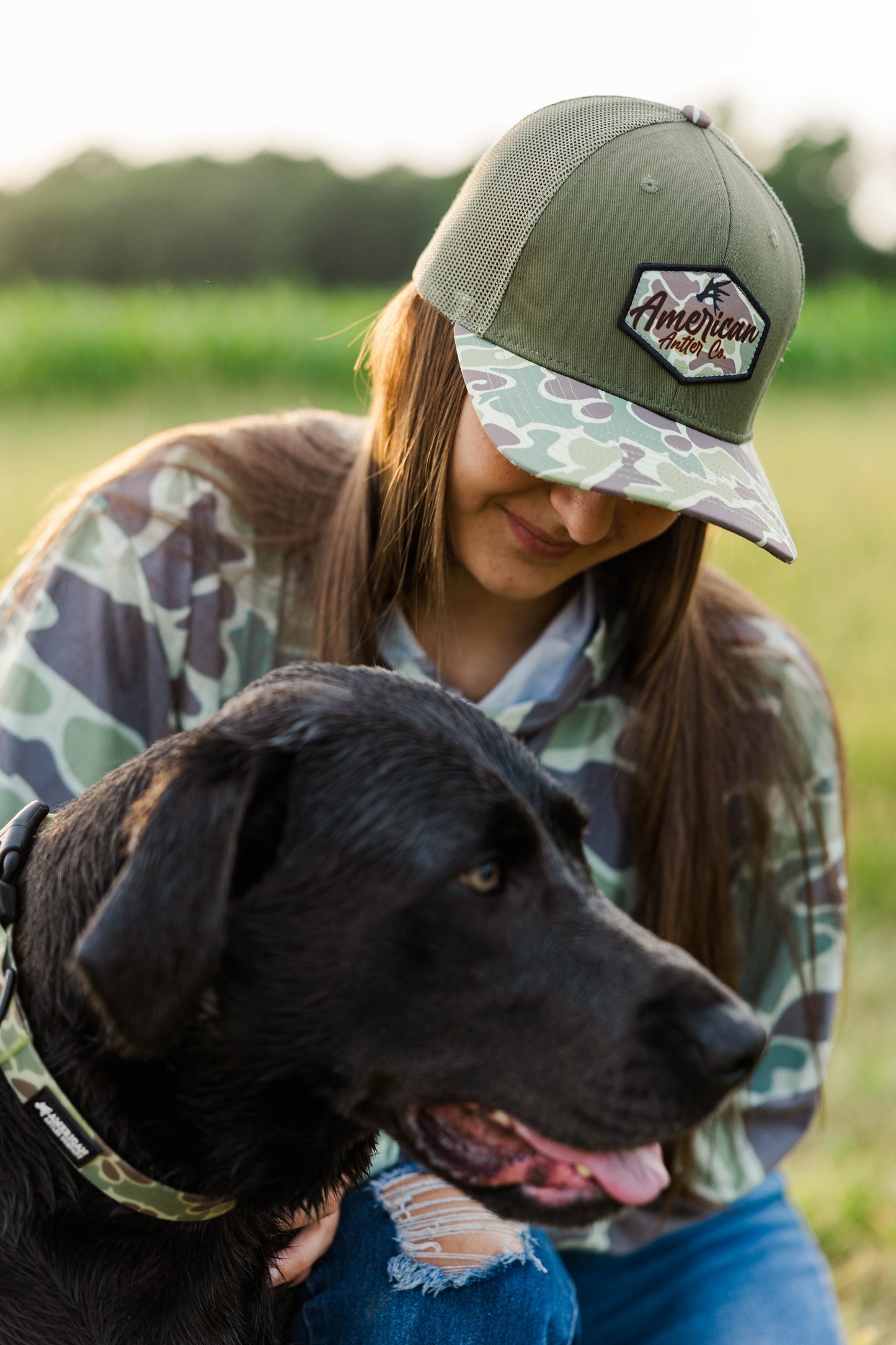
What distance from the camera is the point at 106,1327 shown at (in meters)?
1.70

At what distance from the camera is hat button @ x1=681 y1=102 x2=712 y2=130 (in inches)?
94.2

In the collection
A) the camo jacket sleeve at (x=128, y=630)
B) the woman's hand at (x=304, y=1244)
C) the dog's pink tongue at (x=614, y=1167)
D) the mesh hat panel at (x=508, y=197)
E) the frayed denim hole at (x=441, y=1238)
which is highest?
the mesh hat panel at (x=508, y=197)

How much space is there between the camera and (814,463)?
37.3 ft

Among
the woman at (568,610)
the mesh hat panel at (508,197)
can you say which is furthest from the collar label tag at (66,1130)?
the mesh hat panel at (508,197)

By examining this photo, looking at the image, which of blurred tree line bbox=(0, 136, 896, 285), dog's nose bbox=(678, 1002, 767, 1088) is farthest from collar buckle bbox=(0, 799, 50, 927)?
blurred tree line bbox=(0, 136, 896, 285)

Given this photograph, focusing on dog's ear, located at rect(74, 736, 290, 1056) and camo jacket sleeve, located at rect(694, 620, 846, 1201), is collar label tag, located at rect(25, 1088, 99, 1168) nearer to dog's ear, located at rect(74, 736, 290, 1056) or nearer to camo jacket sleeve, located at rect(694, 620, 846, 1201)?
dog's ear, located at rect(74, 736, 290, 1056)

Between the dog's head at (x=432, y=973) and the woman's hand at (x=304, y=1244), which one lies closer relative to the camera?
the dog's head at (x=432, y=973)

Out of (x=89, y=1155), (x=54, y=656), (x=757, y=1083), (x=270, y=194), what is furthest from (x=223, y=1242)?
(x=270, y=194)

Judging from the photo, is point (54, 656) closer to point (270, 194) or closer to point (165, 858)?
point (165, 858)

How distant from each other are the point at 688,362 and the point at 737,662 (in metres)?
0.88

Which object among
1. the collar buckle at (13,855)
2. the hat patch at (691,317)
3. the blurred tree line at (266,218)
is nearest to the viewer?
the collar buckle at (13,855)

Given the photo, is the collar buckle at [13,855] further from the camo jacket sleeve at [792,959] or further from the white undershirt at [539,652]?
the camo jacket sleeve at [792,959]

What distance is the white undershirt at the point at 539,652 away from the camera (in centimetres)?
264

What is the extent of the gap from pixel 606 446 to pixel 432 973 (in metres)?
0.94
